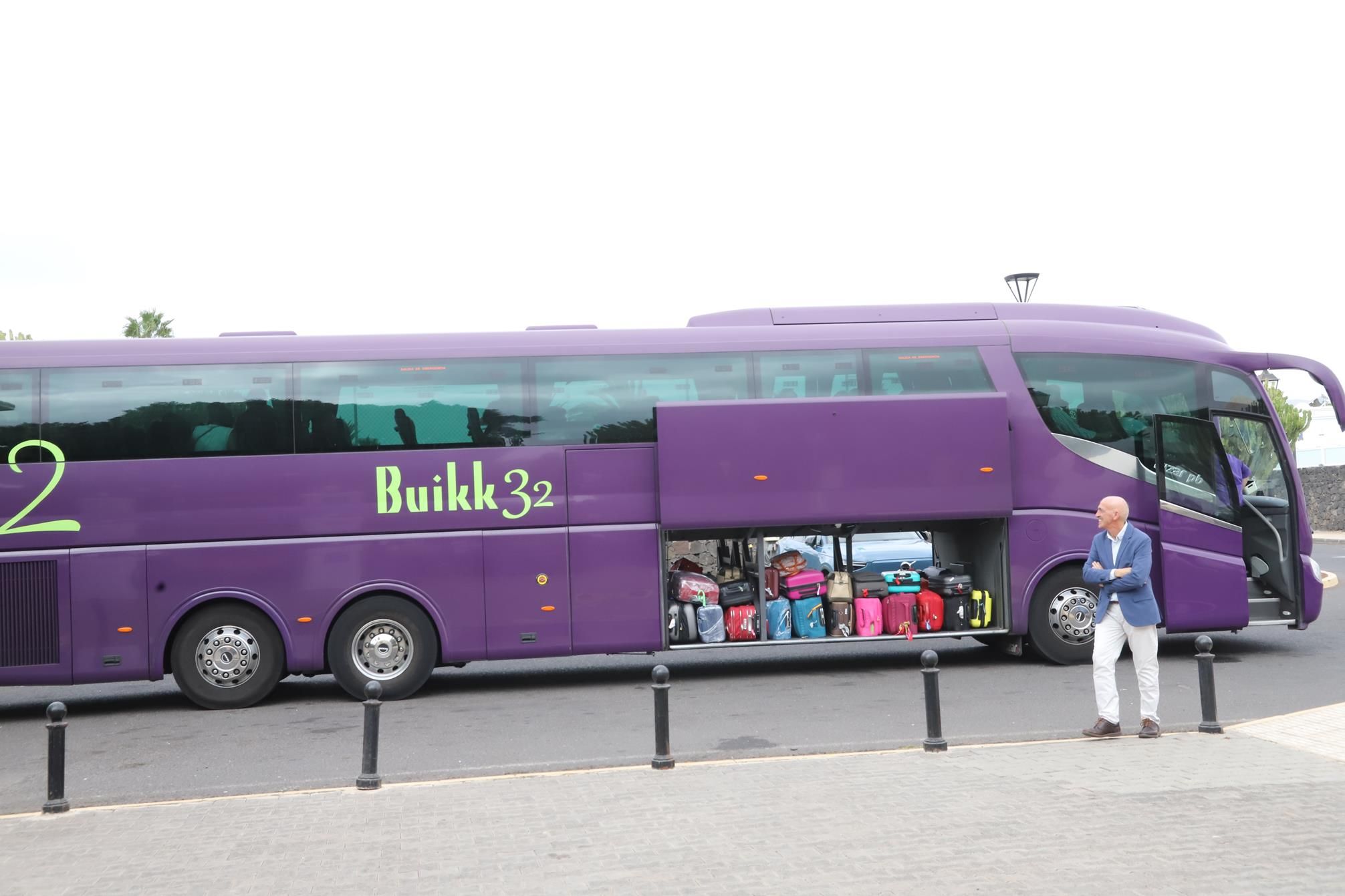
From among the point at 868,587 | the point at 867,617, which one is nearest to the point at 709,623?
the point at 867,617

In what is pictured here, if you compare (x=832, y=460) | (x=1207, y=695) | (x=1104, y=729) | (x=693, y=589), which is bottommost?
(x=1104, y=729)

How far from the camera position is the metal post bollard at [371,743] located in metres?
8.18

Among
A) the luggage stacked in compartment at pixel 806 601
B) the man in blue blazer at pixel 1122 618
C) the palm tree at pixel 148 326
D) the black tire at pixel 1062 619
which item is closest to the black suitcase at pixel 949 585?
the black tire at pixel 1062 619

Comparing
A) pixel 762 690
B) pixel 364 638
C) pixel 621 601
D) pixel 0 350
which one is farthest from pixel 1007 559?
pixel 0 350

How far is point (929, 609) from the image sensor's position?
44.9 feet

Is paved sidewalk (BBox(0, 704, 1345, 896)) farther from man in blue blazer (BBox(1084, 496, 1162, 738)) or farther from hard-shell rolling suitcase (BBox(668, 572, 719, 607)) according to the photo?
hard-shell rolling suitcase (BBox(668, 572, 719, 607))

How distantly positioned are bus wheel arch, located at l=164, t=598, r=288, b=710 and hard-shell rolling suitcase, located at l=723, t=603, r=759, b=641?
4557 mm

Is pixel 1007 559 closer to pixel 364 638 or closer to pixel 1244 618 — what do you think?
pixel 1244 618

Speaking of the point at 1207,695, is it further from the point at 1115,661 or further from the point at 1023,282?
the point at 1023,282

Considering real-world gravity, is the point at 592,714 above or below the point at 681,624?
below

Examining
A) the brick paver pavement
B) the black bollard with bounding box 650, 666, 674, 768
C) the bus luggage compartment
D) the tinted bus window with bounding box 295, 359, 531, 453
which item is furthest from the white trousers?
the tinted bus window with bounding box 295, 359, 531, 453

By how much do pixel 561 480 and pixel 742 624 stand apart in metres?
2.48

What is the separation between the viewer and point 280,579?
1239 cm

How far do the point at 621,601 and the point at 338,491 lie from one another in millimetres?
3039
